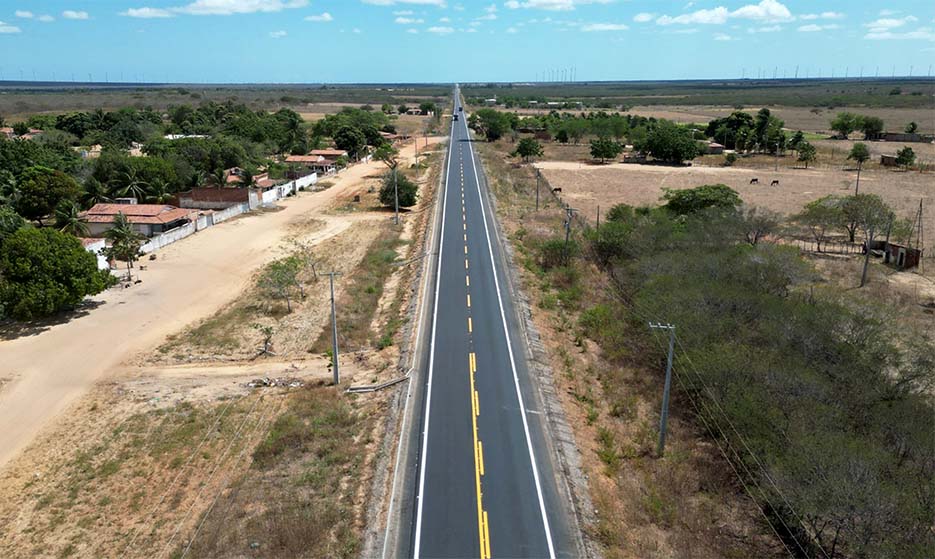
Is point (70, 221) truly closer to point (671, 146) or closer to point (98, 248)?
point (98, 248)

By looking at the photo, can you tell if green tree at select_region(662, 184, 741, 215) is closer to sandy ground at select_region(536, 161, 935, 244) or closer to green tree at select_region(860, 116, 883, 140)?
sandy ground at select_region(536, 161, 935, 244)

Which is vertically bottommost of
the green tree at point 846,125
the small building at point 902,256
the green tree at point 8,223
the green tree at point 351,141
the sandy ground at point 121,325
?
the sandy ground at point 121,325

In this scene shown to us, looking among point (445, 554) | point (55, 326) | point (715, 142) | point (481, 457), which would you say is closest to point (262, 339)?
point (55, 326)

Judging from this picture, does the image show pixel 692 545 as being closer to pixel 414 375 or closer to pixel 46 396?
pixel 414 375

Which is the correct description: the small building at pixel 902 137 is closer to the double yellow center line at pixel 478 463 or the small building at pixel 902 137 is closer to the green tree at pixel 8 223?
the double yellow center line at pixel 478 463

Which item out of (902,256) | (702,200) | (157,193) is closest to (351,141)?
(157,193)

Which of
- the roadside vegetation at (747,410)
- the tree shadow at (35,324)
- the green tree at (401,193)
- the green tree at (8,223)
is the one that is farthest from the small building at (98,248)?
the roadside vegetation at (747,410)

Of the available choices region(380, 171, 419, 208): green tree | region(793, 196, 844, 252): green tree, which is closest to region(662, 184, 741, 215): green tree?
region(793, 196, 844, 252): green tree
